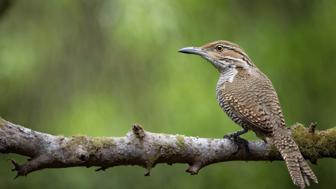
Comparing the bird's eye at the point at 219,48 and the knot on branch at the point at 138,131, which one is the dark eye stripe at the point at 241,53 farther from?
the knot on branch at the point at 138,131

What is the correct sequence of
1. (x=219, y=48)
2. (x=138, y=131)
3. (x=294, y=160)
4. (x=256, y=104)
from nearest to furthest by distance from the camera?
(x=138, y=131) < (x=294, y=160) < (x=256, y=104) < (x=219, y=48)

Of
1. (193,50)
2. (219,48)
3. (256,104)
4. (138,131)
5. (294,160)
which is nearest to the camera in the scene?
(138,131)

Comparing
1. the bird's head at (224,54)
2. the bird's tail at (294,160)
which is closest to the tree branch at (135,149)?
the bird's tail at (294,160)

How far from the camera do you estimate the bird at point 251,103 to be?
6455mm

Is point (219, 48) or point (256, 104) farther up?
point (219, 48)

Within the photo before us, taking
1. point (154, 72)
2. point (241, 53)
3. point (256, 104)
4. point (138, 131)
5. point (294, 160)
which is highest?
point (154, 72)

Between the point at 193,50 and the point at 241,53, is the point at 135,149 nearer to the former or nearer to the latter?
the point at 193,50

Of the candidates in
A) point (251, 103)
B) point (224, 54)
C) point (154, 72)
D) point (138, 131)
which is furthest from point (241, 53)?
point (138, 131)

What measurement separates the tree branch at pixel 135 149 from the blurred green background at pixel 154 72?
6.86ft

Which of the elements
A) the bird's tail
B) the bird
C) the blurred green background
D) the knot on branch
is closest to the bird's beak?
the bird

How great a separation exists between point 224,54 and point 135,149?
2596mm

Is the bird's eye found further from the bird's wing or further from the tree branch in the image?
the tree branch

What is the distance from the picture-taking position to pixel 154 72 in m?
9.14

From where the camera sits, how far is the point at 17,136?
17.1 ft
